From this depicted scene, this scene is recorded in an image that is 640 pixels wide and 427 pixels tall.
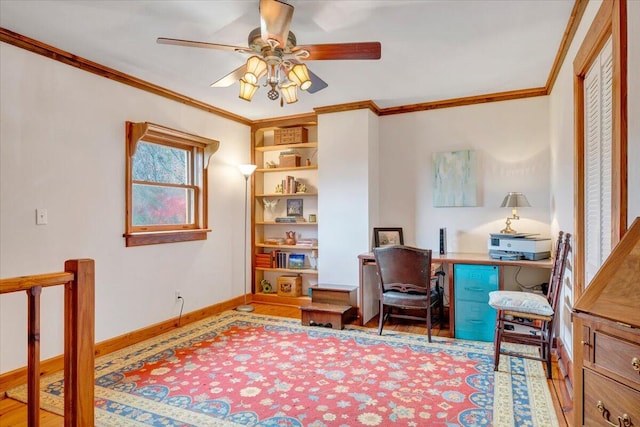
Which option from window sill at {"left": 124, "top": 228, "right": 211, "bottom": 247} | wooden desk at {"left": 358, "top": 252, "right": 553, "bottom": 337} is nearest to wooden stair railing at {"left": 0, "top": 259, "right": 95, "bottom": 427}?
window sill at {"left": 124, "top": 228, "right": 211, "bottom": 247}

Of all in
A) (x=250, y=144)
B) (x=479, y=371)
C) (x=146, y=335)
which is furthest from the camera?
(x=250, y=144)

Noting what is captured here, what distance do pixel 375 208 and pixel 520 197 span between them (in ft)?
5.02

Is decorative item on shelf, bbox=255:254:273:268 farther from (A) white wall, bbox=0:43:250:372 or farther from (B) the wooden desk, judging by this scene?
(B) the wooden desk

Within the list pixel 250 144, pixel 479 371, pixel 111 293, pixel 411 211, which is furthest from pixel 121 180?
pixel 479 371

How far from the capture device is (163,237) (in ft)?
12.4

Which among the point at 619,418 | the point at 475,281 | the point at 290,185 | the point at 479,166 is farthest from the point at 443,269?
the point at 619,418

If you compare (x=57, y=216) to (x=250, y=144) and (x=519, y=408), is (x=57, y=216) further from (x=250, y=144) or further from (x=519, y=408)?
(x=519, y=408)

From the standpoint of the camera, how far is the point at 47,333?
2.84 metres

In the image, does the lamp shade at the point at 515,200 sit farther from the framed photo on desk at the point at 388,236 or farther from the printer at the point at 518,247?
the framed photo on desk at the point at 388,236

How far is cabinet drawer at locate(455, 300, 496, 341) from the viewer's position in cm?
348

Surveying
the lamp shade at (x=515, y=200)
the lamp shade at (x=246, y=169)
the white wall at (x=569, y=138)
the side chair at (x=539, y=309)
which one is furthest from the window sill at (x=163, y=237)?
the white wall at (x=569, y=138)

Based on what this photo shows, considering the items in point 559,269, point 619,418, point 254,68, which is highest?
point 254,68

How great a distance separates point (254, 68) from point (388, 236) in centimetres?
269

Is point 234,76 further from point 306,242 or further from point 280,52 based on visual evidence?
point 306,242
